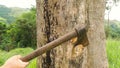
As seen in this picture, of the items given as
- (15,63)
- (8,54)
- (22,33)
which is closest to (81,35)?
(15,63)

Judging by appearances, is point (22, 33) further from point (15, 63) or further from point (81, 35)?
point (15, 63)

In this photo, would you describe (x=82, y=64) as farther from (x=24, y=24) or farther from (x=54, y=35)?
(x=24, y=24)

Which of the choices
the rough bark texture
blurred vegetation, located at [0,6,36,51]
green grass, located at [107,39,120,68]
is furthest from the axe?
blurred vegetation, located at [0,6,36,51]

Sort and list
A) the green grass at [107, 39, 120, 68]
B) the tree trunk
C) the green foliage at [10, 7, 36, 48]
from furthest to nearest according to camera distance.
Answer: the green foliage at [10, 7, 36, 48]
the green grass at [107, 39, 120, 68]
the tree trunk

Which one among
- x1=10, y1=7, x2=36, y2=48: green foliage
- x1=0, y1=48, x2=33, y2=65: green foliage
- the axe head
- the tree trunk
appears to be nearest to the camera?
the axe head

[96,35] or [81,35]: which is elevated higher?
[81,35]

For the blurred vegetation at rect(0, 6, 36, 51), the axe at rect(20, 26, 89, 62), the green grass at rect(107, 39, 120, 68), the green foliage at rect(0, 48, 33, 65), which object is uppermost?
the axe at rect(20, 26, 89, 62)

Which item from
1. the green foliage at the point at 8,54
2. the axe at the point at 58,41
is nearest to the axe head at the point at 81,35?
the axe at the point at 58,41

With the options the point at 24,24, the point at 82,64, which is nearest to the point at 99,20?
the point at 82,64

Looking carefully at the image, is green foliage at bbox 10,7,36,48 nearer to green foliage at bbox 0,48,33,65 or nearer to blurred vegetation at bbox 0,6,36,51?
blurred vegetation at bbox 0,6,36,51

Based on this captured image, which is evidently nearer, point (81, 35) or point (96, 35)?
point (81, 35)

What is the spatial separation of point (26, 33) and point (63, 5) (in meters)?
24.3

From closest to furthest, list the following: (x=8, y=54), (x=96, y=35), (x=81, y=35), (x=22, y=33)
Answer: (x=81, y=35) → (x=96, y=35) → (x=8, y=54) → (x=22, y=33)

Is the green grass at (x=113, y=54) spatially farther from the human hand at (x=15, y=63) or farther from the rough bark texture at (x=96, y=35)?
the human hand at (x=15, y=63)
